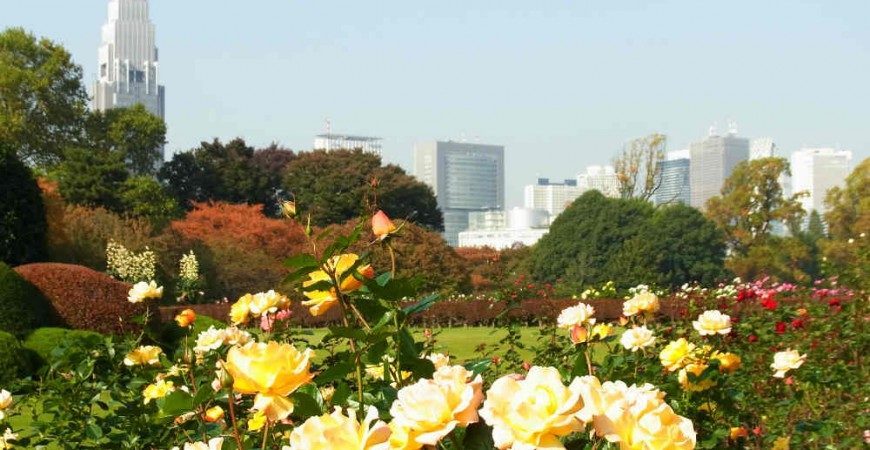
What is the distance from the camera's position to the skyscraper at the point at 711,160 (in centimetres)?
10538

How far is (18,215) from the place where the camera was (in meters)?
14.1

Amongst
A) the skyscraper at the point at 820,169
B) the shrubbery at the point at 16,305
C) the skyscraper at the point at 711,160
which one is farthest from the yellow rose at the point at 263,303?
the skyscraper at the point at 820,169

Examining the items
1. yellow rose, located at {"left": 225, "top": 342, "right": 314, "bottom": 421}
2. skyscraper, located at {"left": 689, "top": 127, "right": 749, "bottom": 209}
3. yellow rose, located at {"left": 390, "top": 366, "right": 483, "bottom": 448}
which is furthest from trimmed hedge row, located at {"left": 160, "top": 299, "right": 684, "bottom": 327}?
skyscraper, located at {"left": 689, "top": 127, "right": 749, "bottom": 209}

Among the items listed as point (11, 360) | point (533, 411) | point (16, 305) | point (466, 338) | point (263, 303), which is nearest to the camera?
point (533, 411)

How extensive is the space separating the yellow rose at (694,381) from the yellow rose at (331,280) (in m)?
1.17

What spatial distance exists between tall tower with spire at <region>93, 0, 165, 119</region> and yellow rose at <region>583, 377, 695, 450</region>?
441ft

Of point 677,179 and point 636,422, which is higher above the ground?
point 677,179

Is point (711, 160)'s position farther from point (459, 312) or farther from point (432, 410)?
point (432, 410)

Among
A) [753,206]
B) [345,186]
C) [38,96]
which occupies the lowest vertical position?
[753,206]

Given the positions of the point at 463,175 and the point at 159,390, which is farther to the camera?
the point at 463,175

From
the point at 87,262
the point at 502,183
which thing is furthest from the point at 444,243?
the point at 502,183

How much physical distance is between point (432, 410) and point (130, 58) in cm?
14490

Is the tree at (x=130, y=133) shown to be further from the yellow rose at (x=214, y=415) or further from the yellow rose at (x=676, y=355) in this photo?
the yellow rose at (x=214, y=415)

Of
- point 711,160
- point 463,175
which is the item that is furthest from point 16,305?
point 463,175
